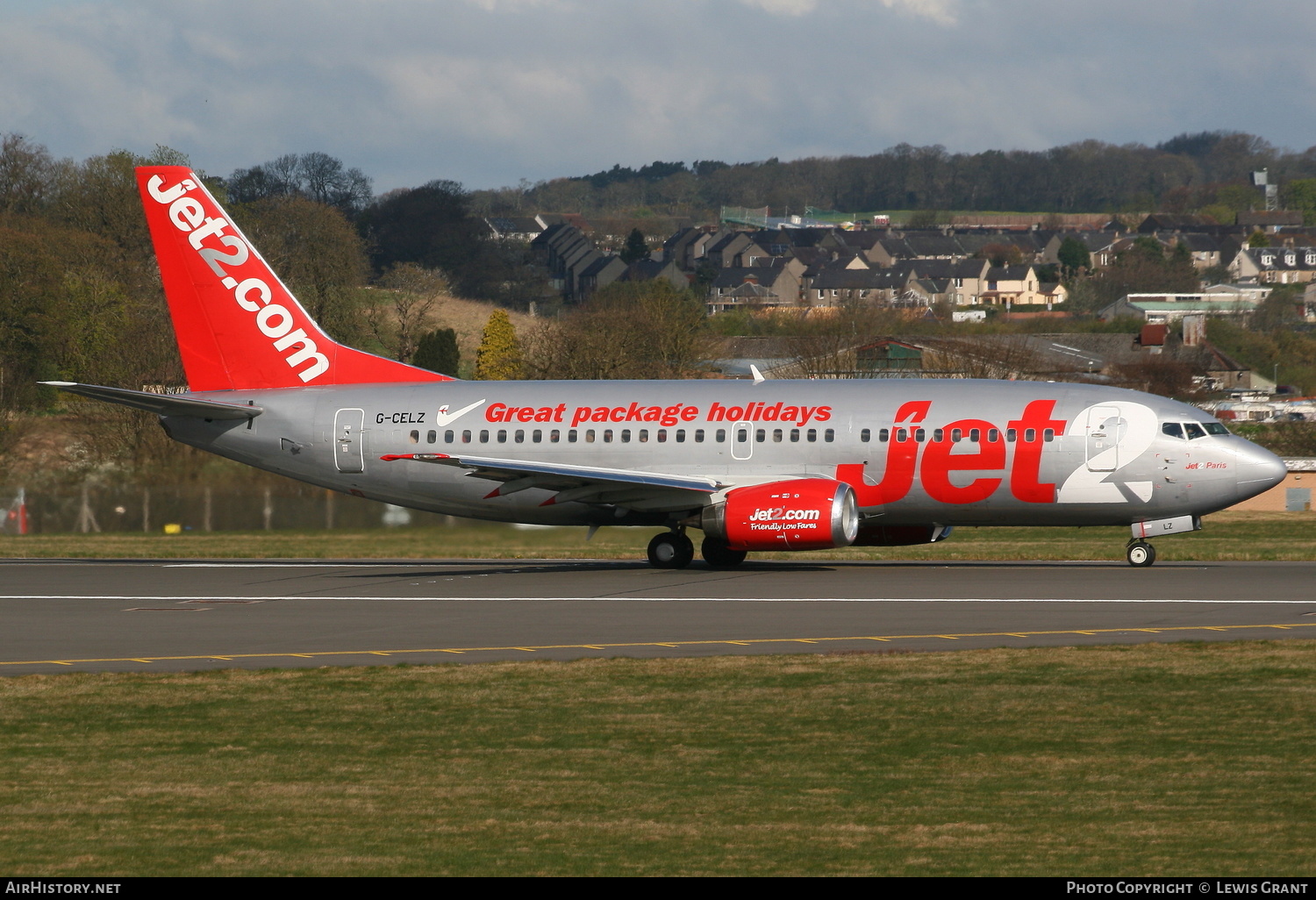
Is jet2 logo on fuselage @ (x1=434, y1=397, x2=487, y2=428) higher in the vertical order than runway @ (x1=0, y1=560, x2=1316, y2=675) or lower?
higher

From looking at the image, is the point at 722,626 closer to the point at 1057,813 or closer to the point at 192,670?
the point at 192,670

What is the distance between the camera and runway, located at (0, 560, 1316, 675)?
917 inches

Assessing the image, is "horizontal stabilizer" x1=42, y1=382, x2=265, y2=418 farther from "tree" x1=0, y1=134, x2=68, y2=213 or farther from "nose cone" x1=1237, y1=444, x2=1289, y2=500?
"tree" x1=0, y1=134, x2=68, y2=213

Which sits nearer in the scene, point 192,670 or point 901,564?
point 192,670

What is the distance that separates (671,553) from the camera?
36719 millimetres

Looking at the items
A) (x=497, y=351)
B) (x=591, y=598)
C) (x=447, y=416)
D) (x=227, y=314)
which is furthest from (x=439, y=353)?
(x=591, y=598)

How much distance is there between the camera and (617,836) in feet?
39.5

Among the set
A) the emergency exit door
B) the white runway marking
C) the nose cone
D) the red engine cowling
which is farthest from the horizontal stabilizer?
the nose cone

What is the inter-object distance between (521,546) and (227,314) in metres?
9.49

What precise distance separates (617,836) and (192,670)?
35.9 feet

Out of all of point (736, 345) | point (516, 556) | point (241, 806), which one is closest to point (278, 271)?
point (736, 345)

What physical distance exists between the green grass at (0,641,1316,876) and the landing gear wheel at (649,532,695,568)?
14938mm

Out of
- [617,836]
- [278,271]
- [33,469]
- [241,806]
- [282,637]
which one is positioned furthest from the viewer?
[278,271]

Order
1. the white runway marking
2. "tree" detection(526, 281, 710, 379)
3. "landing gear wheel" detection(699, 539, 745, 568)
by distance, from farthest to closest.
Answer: "tree" detection(526, 281, 710, 379), "landing gear wheel" detection(699, 539, 745, 568), the white runway marking
